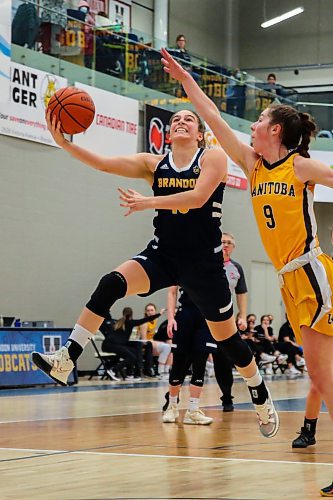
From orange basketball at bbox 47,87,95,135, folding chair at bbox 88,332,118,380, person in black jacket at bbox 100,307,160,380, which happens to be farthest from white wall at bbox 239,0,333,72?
orange basketball at bbox 47,87,95,135

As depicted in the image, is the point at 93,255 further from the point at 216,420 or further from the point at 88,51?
the point at 216,420

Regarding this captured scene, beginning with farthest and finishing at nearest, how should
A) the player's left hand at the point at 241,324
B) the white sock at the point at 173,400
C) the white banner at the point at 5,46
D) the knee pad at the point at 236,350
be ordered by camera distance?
the white banner at the point at 5,46
the player's left hand at the point at 241,324
the white sock at the point at 173,400
the knee pad at the point at 236,350

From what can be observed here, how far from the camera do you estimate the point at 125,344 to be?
1586 cm

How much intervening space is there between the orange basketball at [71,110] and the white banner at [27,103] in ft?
31.6

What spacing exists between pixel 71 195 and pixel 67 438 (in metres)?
11.1

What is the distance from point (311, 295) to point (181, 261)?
3.50 ft

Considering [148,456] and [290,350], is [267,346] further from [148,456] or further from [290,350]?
[148,456]

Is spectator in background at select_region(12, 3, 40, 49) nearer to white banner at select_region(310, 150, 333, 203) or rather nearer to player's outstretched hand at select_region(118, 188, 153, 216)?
white banner at select_region(310, 150, 333, 203)

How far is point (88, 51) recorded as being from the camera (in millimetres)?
16672

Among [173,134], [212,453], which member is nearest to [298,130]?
[173,134]

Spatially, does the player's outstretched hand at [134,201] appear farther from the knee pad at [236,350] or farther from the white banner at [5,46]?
the white banner at [5,46]

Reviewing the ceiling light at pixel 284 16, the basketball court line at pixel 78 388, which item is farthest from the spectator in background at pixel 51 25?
the ceiling light at pixel 284 16

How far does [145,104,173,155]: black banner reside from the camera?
727 inches

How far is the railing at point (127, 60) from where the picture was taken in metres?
15.9
